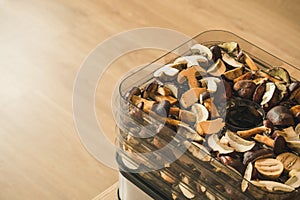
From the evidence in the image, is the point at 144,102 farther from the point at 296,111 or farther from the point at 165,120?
the point at 296,111

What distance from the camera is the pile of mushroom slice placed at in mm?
A: 838

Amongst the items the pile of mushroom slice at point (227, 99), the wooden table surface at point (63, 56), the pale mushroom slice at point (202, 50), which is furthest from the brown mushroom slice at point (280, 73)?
the wooden table surface at point (63, 56)

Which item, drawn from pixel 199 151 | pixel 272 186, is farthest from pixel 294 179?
pixel 199 151

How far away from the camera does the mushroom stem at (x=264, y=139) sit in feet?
2.85

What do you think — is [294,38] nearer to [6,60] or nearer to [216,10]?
[216,10]

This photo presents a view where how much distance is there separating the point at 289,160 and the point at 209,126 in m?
0.12

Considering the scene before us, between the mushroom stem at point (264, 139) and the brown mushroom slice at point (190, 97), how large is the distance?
11 centimetres

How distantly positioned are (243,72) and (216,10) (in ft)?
2.78

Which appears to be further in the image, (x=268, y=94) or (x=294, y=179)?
(x=268, y=94)

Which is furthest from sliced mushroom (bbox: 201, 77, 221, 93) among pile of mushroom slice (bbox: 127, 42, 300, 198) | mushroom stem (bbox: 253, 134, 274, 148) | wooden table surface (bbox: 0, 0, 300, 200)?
wooden table surface (bbox: 0, 0, 300, 200)

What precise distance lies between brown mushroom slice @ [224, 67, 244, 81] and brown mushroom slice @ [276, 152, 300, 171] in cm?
17

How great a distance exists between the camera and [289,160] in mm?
847

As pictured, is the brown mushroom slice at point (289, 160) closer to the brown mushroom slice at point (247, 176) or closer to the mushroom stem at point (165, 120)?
the brown mushroom slice at point (247, 176)

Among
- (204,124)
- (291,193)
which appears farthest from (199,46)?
(291,193)
